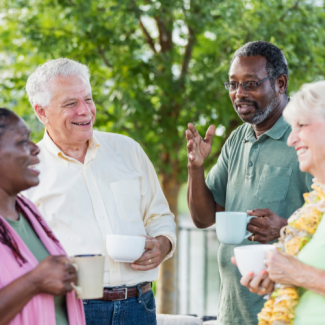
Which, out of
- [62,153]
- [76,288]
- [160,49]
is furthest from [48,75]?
[160,49]

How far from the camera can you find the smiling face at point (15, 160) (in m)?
1.43

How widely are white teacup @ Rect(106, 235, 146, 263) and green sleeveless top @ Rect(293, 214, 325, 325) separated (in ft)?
2.18

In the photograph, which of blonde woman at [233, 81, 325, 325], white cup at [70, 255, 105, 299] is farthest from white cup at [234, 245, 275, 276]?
white cup at [70, 255, 105, 299]

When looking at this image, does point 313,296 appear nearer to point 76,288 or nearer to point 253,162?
point 76,288

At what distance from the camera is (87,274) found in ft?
4.64

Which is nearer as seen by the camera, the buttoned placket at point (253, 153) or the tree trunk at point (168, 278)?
the buttoned placket at point (253, 153)

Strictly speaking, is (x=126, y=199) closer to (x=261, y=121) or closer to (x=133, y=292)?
(x=133, y=292)

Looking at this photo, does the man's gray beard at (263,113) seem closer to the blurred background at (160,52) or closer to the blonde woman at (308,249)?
the blonde woman at (308,249)

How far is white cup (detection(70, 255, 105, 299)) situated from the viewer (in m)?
1.41

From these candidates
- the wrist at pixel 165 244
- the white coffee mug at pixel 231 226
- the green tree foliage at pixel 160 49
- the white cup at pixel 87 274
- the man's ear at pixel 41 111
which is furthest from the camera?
the green tree foliage at pixel 160 49

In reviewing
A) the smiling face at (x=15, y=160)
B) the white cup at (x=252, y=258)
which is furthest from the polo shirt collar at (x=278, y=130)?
the smiling face at (x=15, y=160)

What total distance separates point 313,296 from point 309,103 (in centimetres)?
67

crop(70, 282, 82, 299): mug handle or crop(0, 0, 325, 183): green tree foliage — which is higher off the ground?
crop(0, 0, 325, 183): green tree foliage

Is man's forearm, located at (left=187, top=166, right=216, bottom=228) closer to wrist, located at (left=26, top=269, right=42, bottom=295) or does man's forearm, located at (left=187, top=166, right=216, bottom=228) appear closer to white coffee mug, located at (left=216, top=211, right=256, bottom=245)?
white coffee mug, located at (left=216, top=211, right=256, bottom=245)
